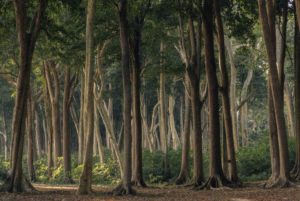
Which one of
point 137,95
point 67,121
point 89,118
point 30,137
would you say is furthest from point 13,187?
point 30,137

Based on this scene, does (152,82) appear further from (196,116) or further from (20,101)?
(20,101)

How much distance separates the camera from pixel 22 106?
53.7 ft

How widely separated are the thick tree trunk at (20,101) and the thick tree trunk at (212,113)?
5.69 m

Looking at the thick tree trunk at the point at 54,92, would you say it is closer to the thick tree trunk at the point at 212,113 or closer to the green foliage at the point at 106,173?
the green foliage at the point at 106,173

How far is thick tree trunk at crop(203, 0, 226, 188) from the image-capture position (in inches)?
677

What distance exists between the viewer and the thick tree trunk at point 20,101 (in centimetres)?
1612

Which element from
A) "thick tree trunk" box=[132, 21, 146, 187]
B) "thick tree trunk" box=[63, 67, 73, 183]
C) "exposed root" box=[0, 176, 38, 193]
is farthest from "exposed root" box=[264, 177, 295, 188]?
"thick tree trunk" box=[63, 67, 73, 183]

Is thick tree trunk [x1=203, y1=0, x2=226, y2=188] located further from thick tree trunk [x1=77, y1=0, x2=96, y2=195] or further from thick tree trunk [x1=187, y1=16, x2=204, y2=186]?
thick tree trunk [x1=77, y1=0, x2=96, y2=195]

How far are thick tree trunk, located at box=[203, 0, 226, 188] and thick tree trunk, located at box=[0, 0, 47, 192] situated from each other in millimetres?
5692

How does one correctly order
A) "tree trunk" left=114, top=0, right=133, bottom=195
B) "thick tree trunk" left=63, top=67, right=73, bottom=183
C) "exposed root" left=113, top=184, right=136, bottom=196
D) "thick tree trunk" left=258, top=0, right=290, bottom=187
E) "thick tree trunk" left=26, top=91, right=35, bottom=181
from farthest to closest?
1. "thick tree trunk" left=26, top=91, right=35, bottom=181
2. "thick tree trunk" left=63, top=67, right=73, bottom=183
3. "thick tree trunk" left=258, top=0, right=290, bottom=187
4. "tree trunk" left=114, top=0, right=133, bottom=195
5. "exposed root" left=113, top=184, right=136, bottom=196

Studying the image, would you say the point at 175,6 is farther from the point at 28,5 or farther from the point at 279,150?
the point at 279,150

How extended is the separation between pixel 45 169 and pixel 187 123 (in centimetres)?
1444

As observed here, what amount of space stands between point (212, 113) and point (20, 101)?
6361mm

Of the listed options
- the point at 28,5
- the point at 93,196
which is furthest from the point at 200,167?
the point at 28,5
